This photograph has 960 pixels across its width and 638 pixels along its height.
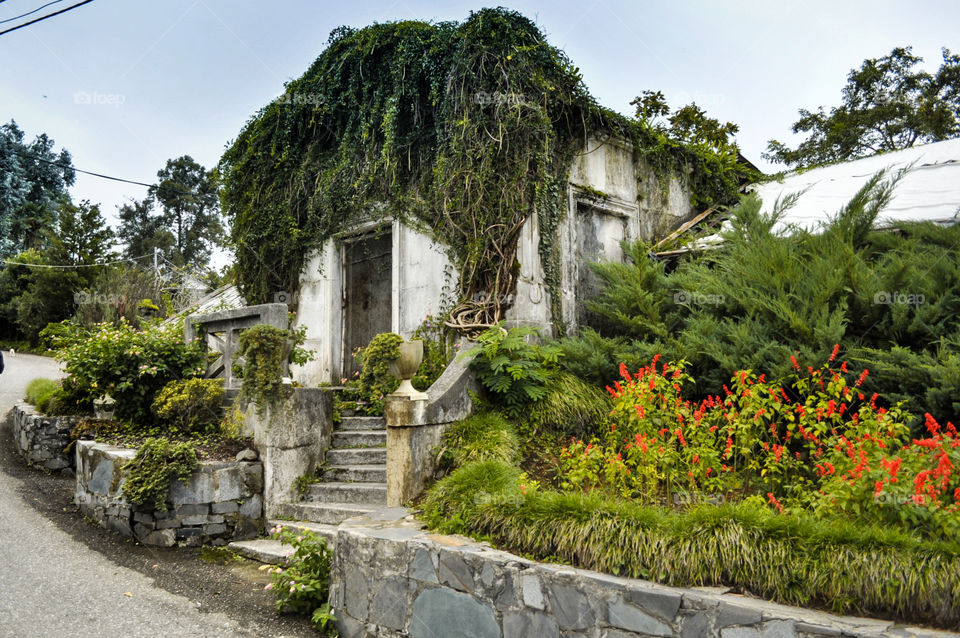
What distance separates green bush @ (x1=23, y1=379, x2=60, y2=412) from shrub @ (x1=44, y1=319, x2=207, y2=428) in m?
2.53

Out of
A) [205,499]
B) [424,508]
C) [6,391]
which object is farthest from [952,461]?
[6,391]

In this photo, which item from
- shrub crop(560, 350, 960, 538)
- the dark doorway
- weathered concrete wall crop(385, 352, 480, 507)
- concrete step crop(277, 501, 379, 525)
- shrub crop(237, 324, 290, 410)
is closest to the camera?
shrub crop(560, 350, 960, 538)

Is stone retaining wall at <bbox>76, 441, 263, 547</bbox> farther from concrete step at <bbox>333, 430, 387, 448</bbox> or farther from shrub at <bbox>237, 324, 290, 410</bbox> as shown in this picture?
concrete step at <bbox>333, 430, 387, 448</bbox>

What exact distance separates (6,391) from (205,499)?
10267mm

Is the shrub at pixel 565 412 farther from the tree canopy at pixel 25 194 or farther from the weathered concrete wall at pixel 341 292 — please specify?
the tree canopy at pixel 25 194

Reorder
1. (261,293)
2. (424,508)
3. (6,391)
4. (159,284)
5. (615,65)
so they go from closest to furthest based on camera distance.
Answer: (424,508)
(615,65)
(261,293)
(6,391)
(159,284)

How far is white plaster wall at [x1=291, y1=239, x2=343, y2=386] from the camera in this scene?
8391mm

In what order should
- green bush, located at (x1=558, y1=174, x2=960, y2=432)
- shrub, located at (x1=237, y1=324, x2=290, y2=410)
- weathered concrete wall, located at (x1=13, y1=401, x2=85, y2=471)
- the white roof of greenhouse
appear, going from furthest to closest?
weathered concrete wall, located at (x1=13, y1=401, x2=85, y2=471) → the white roof of greenhouse → shrub, located at (x1=237, y1=324, x2=290, y2=410) → green bush, located at (x1=558, y1=174, x2=960, y2=432)

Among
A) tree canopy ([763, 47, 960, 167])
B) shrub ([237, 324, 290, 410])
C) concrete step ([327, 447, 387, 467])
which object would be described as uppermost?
tree canopy ([763, 47, 960, 167])

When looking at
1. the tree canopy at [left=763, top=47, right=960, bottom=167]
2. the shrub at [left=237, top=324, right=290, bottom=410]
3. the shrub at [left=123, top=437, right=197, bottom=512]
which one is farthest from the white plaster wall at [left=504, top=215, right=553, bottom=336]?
the tree canopy at [left=763, top=47, right=960, bottom=167]

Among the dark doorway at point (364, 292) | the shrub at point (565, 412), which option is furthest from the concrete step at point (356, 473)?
the dark doorway at point (364, 292)

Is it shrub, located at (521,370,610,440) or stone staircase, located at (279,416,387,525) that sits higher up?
shrub, located at (521,370,610,440)

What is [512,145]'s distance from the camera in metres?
6.84

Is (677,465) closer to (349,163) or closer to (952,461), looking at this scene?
(952,461)
